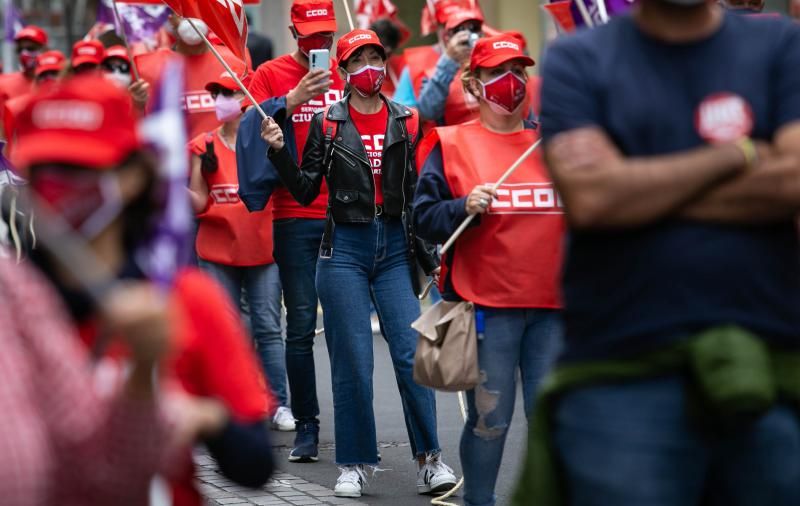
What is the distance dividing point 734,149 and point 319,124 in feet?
14.1

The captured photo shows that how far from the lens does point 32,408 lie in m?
2.65

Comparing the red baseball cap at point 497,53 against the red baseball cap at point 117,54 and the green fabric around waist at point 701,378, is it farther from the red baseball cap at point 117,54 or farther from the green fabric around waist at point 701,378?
the red baseball cap at point 117,54

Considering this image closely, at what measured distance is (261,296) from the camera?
917cm

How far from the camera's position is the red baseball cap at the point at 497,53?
628cm

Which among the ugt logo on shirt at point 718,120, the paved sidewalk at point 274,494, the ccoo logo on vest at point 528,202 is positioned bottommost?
the paved sidewalk at point 274,494

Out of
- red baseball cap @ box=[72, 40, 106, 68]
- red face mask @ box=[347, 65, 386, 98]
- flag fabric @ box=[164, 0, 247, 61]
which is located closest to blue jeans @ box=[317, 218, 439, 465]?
red face mask @ box=[347, 65, 386, 98]

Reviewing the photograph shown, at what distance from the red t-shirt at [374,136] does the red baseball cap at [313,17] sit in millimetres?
898

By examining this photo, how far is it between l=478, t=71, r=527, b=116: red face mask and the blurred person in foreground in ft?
9.35

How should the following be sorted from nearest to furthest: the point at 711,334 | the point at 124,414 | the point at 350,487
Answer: the point at 124,414 → the point at 711,334 → the point at 350,487

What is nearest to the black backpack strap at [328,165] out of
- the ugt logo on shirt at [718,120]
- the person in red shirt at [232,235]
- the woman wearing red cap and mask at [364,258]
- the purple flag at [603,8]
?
the woman wearing red cap and mask at [364,258]

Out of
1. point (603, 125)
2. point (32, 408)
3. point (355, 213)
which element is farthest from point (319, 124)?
point (32, 408)

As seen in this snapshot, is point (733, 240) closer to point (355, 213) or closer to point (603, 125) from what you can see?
point (603, 125)

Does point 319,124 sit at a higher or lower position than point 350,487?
higher

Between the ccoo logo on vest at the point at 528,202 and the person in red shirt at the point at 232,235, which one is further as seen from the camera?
the person in red shirt at the point at 232,235
